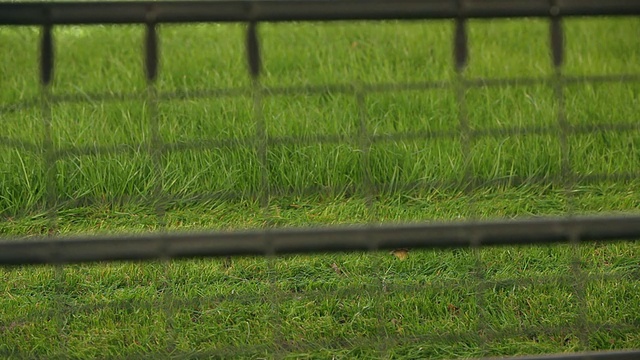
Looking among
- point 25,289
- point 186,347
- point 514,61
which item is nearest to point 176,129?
point 25,289

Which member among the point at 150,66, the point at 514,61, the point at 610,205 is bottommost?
the point at 610,205

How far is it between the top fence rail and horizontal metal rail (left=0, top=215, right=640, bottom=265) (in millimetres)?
301

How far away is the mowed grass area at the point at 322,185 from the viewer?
2.82 m

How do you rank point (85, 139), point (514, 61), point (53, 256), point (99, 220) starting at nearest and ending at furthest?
point (53, 256), point (99, 220), point (85, 139), point (514, 61)

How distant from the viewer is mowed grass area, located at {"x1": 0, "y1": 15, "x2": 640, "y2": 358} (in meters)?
2.82

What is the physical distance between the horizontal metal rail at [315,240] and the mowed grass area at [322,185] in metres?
0.93

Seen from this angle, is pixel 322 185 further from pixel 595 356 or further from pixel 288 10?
pixel 288 10

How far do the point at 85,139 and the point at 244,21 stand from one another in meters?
2.55

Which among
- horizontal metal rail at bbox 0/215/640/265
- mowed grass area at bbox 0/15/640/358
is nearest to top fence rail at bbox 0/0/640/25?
horizontal metal rail at bbox 0/215/640/265

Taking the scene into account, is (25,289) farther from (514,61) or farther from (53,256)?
(514,61)

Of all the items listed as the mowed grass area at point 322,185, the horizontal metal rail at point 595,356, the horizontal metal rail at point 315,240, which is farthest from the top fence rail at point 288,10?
the mowed grass area at point 322,185

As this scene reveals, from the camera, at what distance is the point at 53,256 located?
1318 millimetres

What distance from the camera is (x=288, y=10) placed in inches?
52.7

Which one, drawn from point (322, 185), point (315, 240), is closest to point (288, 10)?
point (315, 240)
